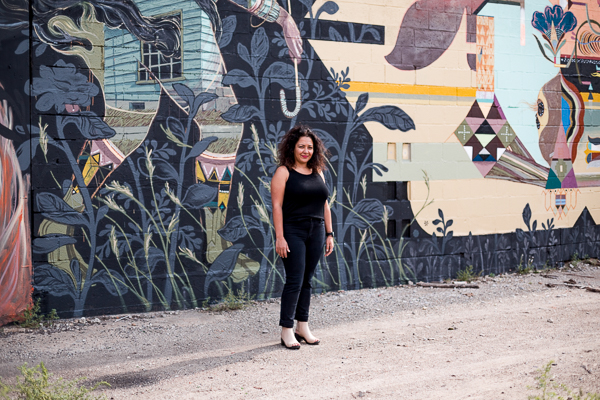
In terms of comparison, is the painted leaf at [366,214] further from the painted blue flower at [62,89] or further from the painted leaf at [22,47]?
the painted leaf at [22,47]

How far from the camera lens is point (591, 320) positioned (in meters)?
5.60

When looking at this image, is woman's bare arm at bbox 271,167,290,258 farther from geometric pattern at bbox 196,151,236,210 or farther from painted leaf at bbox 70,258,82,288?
painted leaf at bbox 70,258,82,288

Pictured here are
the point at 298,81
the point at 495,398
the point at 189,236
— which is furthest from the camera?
the point at 298,81

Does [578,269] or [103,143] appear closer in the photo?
[103,143]

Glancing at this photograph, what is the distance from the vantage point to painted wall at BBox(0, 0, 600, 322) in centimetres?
546

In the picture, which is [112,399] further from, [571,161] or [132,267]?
[571,161]

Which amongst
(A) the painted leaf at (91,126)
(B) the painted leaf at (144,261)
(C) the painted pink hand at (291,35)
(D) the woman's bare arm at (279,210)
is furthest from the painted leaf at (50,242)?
(C) the painted pink hand at (291,35)

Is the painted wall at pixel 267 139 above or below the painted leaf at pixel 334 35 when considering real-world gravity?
below

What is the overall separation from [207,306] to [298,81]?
8.50 feet

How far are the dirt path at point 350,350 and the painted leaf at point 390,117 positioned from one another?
1954mm

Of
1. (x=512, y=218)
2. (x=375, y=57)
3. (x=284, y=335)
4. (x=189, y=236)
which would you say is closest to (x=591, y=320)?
(x=512, y=218)

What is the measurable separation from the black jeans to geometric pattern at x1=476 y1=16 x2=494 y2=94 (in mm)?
3662

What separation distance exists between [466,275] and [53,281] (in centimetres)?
472

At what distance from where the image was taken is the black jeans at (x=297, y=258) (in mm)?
4785
